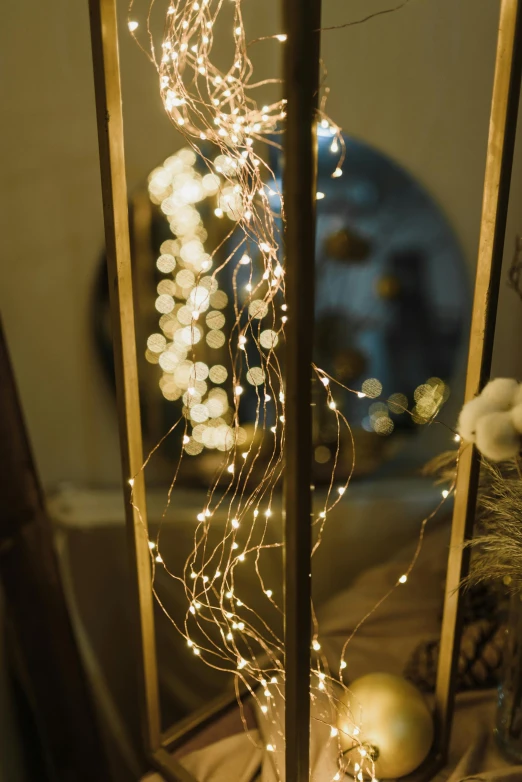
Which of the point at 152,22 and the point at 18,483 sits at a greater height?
the point at 152,22

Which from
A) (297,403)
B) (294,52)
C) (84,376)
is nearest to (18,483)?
(84,376)

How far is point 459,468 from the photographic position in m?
0.69

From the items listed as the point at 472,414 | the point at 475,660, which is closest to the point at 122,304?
the point at 472,414

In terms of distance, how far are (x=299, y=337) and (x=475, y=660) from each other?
666 mm

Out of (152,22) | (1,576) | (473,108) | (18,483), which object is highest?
(152,22)

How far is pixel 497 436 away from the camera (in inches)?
23.0

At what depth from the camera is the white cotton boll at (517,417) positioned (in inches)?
23.0

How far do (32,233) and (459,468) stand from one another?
841 mm

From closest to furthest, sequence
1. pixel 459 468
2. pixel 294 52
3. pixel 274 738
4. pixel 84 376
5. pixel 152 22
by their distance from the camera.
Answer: pixel 294 52, pixel 459 468, pixel 274 738, pixel 152 22, pixel 84 376

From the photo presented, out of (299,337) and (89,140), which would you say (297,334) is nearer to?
(299,337)

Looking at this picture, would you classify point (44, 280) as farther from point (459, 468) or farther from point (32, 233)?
point (459, 468)

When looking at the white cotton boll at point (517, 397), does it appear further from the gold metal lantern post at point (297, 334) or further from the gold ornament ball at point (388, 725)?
the gold ornament ball at point (388, 725)

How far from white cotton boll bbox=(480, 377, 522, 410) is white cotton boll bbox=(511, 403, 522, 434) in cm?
2

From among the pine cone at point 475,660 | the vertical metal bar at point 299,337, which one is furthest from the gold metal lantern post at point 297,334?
the pine cone at point 475,660
